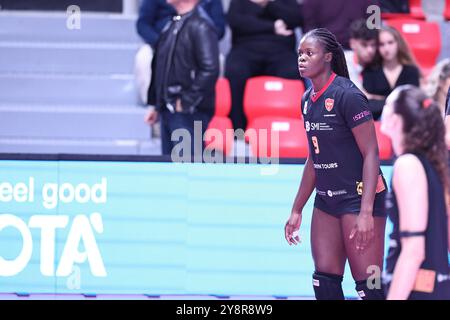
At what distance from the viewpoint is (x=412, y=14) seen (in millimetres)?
9609

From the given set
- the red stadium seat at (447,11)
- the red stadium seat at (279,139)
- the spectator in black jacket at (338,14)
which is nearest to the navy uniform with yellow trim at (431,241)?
the red stadium seat at (279,139)

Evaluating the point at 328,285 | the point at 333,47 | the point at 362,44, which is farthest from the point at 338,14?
the point at 328,285

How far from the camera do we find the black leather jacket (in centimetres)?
729

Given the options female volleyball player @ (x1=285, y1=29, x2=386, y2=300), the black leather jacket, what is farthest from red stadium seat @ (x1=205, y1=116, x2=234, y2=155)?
female volleyball player @ (x1=285, y1=29, x2=386, y2=300)

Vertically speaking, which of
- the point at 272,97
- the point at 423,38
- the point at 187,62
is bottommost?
the point at 272,97

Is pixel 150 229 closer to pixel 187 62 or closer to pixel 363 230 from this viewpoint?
pixel 187 62

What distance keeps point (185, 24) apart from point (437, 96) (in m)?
1.86

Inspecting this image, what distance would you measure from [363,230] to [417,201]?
99 centimetres

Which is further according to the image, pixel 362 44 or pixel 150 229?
pixel 362 44

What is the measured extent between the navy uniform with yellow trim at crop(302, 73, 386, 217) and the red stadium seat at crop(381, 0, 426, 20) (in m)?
4.03

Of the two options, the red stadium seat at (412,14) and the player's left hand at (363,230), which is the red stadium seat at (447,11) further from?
the player's left hand at (363,230)

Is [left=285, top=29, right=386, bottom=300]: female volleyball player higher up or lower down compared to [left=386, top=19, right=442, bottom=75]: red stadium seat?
lower down

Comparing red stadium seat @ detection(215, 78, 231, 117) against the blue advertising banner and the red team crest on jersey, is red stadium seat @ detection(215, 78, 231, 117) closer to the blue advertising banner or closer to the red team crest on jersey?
the blue advertising banner

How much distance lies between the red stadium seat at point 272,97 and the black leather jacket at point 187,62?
1050mm
